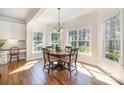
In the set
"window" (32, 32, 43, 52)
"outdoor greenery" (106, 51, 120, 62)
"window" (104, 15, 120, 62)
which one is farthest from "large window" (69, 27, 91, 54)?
"window" (32, 32, 43, 52)

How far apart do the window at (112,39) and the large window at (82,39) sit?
5.28 ft

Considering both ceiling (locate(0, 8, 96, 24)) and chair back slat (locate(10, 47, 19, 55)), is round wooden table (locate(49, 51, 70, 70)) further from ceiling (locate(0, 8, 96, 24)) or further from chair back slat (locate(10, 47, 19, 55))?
chair back slat (locate(10, 47, 19, 55))

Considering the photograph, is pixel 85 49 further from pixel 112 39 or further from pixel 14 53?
Result: pixel 14 53

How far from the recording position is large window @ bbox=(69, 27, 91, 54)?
6699 millimetres

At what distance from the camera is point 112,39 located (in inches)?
179

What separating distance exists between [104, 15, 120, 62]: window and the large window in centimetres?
161

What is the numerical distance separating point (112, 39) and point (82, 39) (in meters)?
2.69

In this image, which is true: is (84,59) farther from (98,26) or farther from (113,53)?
(113,53)

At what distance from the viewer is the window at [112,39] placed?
412 cm

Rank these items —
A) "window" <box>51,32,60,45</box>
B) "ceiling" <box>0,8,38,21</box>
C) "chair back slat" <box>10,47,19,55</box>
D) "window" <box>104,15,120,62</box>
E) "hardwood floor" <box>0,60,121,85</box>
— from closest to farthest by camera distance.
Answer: "hardwood floor" <box>0,60,121,85</box> → "window" <box>104,15,120,62</box> → "ceiling" <box>0,8,38,21</box> → "chair back slat" <box>10,47,19,55</box> → "window" <box>51,32,60,45</box>

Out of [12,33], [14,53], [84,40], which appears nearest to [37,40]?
[12,33]

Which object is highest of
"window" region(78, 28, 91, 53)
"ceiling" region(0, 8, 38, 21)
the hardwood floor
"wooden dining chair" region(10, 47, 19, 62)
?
"ceiling" region(0, 8, 38, 21)
